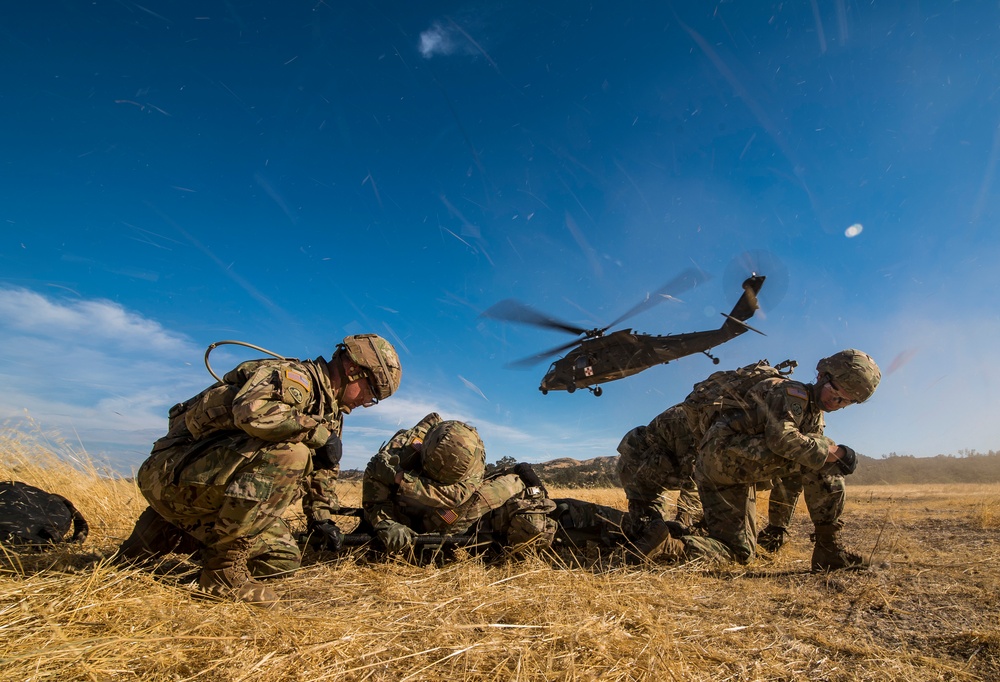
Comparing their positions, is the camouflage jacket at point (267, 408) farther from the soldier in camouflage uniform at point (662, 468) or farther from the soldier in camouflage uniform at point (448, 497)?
the soldier in camouflage uniform at point (662, 468)

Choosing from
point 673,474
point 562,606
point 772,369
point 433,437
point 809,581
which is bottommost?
point 809,581

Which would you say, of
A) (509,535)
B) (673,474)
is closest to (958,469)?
(673,474)

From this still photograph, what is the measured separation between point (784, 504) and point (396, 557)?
3924 millimetres

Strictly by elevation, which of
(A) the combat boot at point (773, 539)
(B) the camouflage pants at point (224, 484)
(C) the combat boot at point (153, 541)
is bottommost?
(A) the combat boot at point (773, 539)

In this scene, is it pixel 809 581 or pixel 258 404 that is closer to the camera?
pixel 258 404

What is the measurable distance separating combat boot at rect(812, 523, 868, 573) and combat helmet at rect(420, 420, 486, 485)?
2954 millimetres

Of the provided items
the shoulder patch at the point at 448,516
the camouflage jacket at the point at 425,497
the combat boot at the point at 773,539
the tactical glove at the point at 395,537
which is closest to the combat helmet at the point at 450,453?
the camouflage jacket at the point at 425,497

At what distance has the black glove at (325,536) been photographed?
13.7ft

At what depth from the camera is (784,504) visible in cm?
543

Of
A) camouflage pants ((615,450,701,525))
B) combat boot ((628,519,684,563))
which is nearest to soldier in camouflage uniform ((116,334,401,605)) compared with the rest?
combat boot ((628,519,684,563))

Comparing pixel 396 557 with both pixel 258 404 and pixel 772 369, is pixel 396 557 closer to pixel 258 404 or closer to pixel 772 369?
pixel 258 404

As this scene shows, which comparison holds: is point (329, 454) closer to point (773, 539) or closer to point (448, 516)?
point (448, 516)

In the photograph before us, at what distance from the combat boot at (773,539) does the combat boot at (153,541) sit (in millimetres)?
5223

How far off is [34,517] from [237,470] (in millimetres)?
1630
